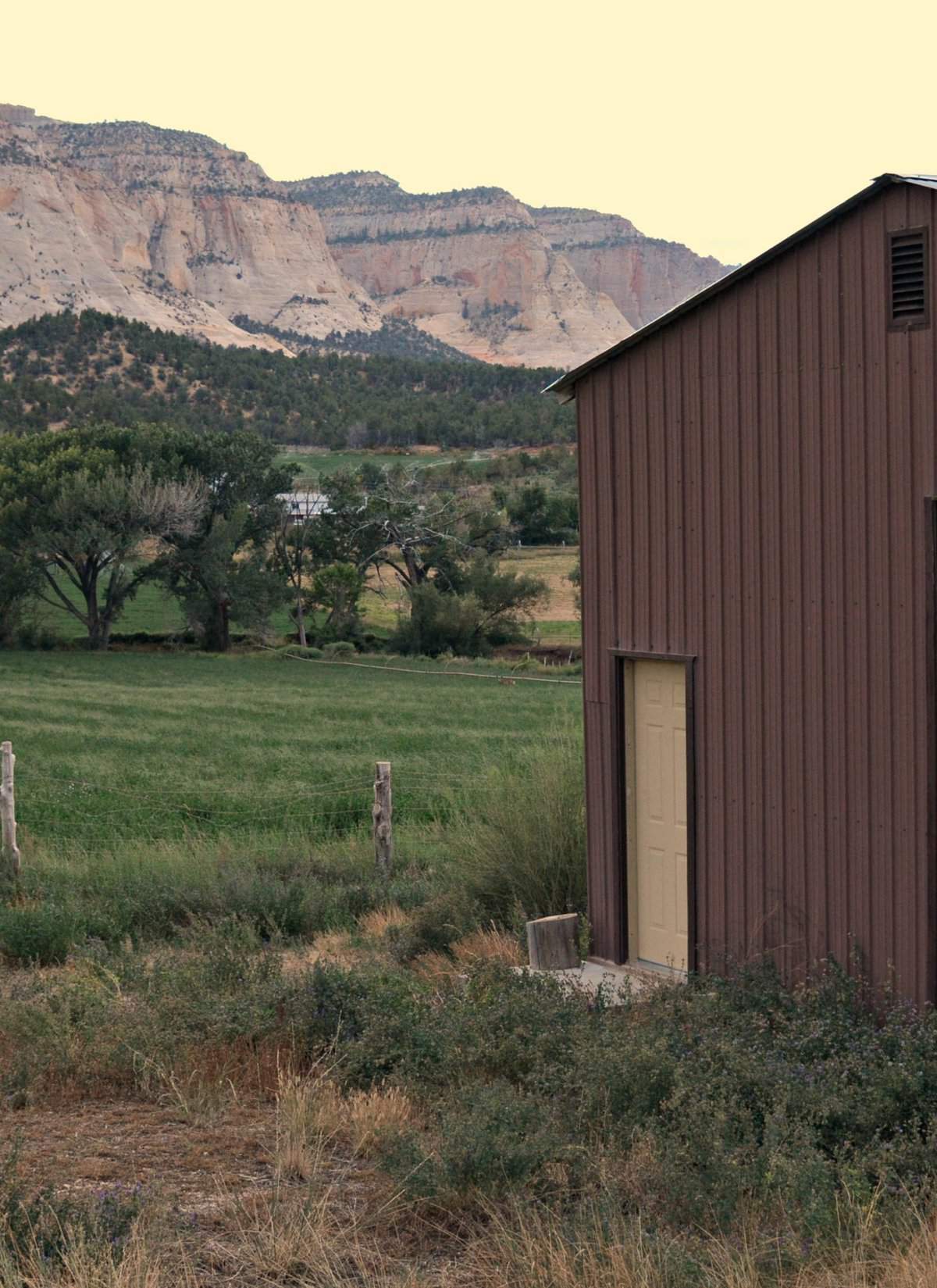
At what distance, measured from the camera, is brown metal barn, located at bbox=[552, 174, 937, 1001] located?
7.65 meters

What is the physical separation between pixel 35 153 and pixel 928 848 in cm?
18248

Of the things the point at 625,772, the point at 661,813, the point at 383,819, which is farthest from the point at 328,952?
the point at 383,819

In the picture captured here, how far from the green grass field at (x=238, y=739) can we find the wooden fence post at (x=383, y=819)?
1.85 meters

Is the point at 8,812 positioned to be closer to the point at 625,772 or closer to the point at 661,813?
the point at 625,772

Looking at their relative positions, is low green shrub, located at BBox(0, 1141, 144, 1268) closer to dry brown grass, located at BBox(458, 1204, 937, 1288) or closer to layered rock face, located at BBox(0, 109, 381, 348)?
dry brown grass, located at BBox(458, 1204, 937, 1288)

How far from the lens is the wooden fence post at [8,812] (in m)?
13.9

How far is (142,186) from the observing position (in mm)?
192625

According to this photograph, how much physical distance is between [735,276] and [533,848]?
190 inches

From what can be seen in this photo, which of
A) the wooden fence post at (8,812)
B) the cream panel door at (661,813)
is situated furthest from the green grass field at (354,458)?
the cream panel door at (661,813)

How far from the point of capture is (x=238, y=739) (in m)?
28.8

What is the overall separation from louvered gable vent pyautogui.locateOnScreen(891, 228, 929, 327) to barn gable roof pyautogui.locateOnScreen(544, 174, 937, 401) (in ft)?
0.92

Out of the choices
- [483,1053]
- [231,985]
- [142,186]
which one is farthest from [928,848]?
[142,186]

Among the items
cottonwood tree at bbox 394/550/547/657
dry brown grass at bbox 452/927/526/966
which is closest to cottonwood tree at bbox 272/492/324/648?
cottonwood tree at bbox 394/550/547/657

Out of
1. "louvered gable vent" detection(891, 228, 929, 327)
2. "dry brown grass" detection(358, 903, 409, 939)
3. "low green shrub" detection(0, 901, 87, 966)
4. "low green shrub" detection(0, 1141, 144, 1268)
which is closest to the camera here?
"low green shrub" detection(0, 1141, 144, 1268)
